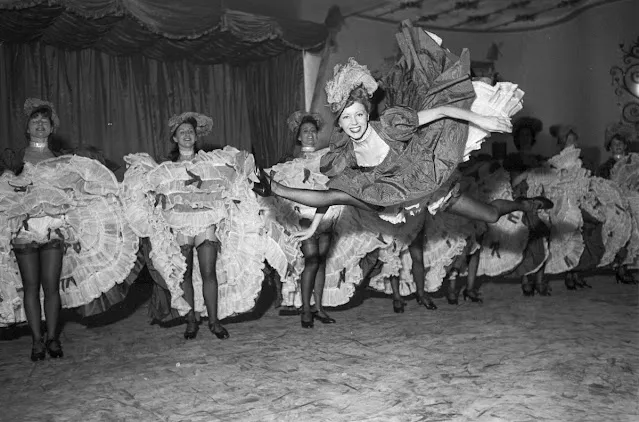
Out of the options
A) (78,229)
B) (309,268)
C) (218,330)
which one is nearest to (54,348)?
(78,229)

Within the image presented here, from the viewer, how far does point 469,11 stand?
10.6m

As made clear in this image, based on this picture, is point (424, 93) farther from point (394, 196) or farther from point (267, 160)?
point (267, 160)

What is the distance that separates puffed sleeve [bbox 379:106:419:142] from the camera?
3922mm

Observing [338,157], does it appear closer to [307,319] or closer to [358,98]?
[358,98]

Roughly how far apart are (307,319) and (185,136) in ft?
6.24

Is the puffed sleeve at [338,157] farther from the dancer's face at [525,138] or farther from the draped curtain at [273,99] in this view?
the draped curtain at [273,99]

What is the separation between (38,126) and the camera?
16.3ft

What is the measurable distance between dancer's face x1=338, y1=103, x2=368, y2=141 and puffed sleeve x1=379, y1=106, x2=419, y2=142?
0.15 meters

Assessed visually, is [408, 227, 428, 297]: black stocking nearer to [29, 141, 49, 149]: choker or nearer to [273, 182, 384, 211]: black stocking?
[273, 182, 384, 211]: black stocking

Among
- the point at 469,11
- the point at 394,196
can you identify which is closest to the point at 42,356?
the point at 394,196

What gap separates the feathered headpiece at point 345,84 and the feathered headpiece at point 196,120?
1.78 m

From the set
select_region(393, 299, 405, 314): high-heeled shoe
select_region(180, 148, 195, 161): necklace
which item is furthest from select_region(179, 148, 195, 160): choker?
select_region(393, 299, 405, 314): high-heeled shoe

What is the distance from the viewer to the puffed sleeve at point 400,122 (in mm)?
3922

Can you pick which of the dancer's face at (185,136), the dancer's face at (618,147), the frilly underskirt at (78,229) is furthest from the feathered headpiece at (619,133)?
the frilly underskirt at (78,229)
